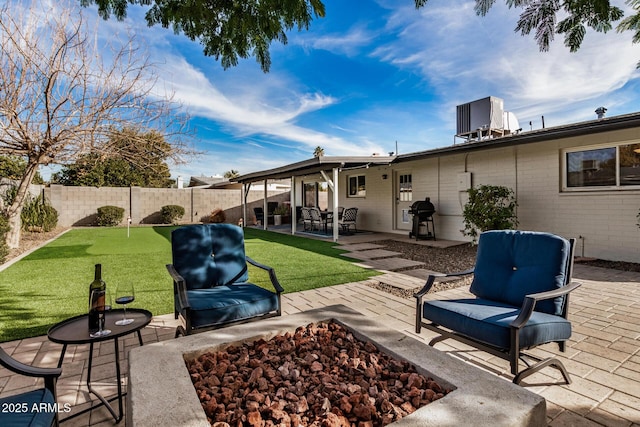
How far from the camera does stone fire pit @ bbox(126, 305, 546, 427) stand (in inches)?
49.4

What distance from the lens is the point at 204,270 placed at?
322 cm

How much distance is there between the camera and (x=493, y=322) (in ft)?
7.20

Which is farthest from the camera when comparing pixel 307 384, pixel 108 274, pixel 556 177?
pixel 556 177

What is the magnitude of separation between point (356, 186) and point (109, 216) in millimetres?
10700

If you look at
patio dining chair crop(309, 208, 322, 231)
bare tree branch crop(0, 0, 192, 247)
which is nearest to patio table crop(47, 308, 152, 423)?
bare tree branch crop(0, 0, 192, 247)

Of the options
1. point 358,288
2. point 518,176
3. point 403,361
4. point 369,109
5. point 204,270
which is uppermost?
point 369,109

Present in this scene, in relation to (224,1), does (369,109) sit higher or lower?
higher

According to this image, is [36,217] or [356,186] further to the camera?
[356,186]

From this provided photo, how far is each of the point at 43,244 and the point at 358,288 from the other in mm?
9031

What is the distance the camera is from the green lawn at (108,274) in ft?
12.4

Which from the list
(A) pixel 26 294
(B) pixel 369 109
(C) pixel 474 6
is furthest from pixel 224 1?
(B) pixel 369 109

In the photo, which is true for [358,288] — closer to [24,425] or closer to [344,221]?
[24,425]

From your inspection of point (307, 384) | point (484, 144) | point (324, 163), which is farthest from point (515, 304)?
point (324, 163)

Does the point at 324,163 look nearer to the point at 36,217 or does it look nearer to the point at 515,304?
the point at 515,304
